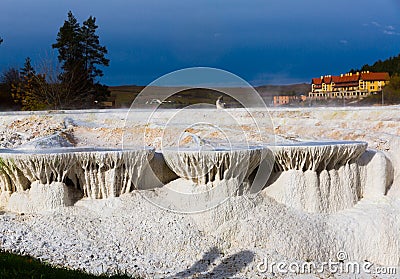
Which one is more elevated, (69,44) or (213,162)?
(69,44)

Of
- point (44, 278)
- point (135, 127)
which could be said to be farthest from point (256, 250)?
point (135, 127)

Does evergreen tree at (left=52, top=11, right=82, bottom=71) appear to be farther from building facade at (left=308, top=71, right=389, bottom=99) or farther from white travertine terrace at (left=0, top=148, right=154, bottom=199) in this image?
white travertine terrace at (left=0, top=148, right=154, bottom=199)

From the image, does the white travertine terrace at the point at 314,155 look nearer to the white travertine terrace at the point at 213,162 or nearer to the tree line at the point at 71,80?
the white travertine terrace at the point at 213,162

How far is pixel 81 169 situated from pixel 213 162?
111 inches

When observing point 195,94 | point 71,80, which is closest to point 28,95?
point 71,80

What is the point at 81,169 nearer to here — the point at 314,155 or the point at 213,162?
the point at 213,162

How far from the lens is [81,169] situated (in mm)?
10438

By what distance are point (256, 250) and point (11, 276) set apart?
5.40 meters

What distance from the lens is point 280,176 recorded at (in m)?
10.9

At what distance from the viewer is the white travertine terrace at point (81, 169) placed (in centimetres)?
1002

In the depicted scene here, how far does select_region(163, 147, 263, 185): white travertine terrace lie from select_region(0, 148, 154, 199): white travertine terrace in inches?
30.2

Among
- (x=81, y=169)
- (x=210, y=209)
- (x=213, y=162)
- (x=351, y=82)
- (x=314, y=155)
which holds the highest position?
(x=351, y=82)

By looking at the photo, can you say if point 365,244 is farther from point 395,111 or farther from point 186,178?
point 395,111

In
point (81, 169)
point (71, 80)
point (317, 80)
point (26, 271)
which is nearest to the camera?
point (26, 271)
